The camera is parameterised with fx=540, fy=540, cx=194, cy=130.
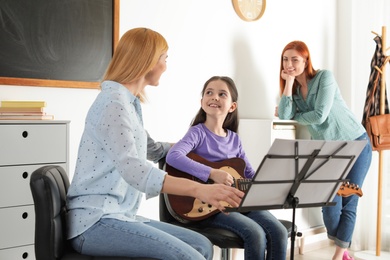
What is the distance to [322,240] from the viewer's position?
14.4 ft

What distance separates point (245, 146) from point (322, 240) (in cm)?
126

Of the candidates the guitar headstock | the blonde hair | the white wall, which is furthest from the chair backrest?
the guitar headstock

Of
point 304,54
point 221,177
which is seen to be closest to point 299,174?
point 221,177

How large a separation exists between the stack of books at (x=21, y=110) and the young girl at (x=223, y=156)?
595 millimetres

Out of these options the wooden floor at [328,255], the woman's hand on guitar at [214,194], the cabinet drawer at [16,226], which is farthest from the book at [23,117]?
the wooden floor at [328,255]

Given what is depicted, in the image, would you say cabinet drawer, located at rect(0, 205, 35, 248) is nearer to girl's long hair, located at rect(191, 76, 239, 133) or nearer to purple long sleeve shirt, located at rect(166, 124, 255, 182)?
purple long sleeve shirt, located at rect(166, 124, 255, 182)

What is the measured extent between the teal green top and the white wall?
294mm

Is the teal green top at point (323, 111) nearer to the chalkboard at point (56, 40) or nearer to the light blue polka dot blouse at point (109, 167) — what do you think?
the chalkboard at point (56, 40)

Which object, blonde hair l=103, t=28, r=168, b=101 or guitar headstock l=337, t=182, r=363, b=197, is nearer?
blonde hair l=103, t=28, r=168, b=101

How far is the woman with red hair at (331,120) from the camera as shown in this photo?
355 centimetres

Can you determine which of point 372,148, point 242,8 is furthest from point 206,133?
point 372,148

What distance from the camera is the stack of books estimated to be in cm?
226

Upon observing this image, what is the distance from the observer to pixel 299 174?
1913 millimetres

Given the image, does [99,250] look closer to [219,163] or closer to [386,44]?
[219,163]
